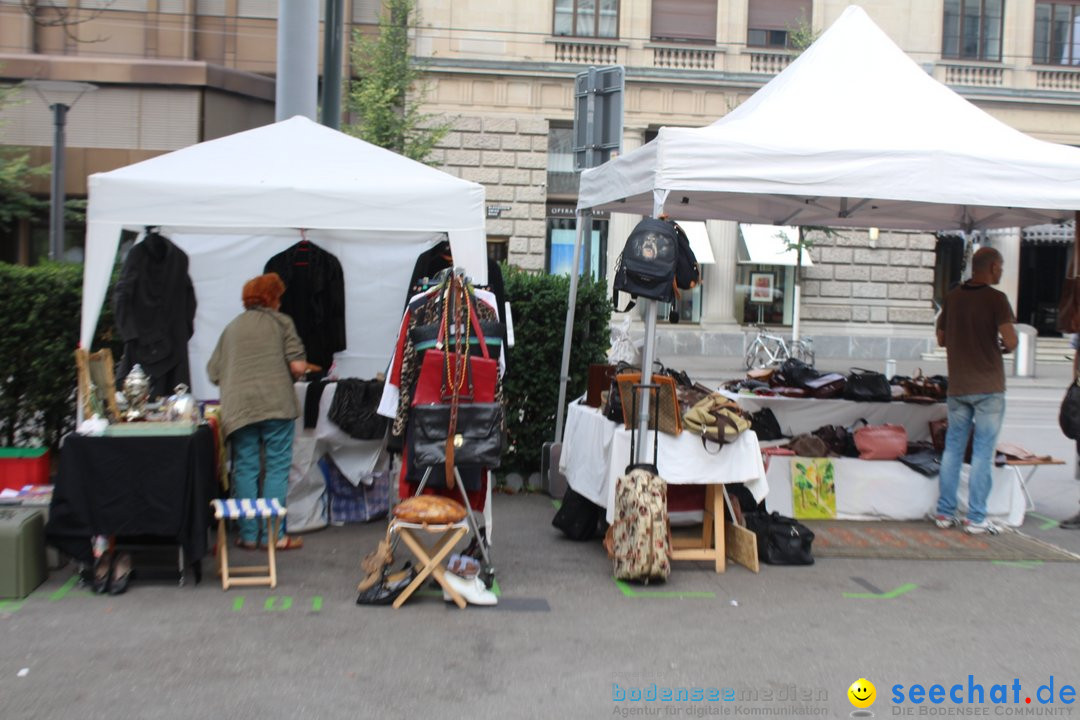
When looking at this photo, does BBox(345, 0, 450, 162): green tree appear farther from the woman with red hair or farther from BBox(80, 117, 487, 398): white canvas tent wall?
the woman with red hair

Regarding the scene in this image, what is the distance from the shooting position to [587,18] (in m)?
23.2

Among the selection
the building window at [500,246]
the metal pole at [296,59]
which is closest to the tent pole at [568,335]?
the metal pole at [296,59]

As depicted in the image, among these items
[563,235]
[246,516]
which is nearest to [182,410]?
[246,516]

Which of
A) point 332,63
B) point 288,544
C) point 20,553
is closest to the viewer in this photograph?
point 20,553

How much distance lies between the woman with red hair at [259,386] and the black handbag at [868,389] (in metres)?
4.56

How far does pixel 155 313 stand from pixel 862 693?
16.5 feet

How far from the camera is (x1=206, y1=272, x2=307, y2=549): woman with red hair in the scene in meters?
6.38

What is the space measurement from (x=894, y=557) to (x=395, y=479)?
3.50 meters

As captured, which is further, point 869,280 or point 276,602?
point 869,280

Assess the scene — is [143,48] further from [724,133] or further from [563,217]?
[724,133]

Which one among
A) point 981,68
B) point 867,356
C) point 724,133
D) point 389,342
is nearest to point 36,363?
point 389,342

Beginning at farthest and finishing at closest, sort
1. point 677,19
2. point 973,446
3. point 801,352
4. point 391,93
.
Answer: point 677,19 → point 391,93 → point 801,352 → point 973,446

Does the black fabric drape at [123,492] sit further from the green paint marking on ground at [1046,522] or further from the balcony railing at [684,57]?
the balcony railing at [684,57]

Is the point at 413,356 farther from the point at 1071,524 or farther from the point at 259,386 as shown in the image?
the point at 1071,524
